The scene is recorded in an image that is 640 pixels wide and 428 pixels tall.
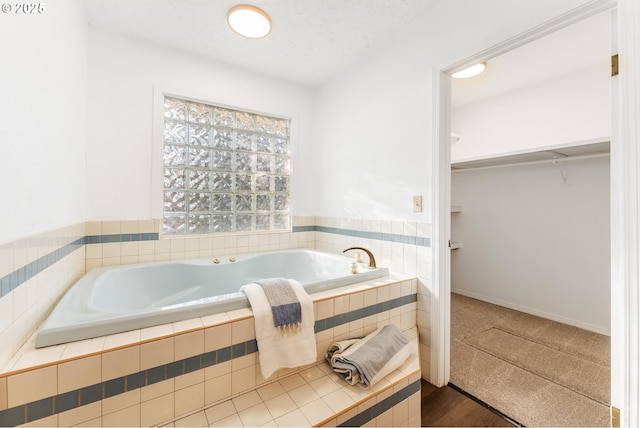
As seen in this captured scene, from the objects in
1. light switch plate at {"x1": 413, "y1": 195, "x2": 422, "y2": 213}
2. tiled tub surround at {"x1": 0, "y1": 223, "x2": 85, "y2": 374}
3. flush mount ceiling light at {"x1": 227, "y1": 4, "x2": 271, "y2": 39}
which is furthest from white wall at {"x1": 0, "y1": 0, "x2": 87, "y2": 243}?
light switch plate at {"x1": 413, "y1": 195, "x2": 422, "y2": 213}

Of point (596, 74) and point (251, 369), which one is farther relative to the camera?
point (596, 74)

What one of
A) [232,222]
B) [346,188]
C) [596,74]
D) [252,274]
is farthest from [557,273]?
[232,222]

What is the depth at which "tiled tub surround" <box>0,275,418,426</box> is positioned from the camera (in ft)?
2.69

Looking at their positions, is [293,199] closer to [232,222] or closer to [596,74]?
[232,222]

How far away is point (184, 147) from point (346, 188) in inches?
58.6

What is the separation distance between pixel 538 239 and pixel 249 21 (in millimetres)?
3214

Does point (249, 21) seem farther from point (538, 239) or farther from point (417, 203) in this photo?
point (538, 239)

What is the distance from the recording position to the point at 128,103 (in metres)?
2.02

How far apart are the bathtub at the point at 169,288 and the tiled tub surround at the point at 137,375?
0.05m

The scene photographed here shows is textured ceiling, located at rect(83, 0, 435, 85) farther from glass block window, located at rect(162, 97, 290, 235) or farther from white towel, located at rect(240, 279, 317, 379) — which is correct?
white towel, located at rect(240, 279, 317, 379)

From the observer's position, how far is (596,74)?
2211 millimetres

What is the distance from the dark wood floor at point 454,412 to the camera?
1330mm

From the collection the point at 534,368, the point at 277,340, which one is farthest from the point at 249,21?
the point at 534,368

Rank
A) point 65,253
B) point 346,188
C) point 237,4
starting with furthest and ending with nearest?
point 346,188, point 237,4, point 65,253
